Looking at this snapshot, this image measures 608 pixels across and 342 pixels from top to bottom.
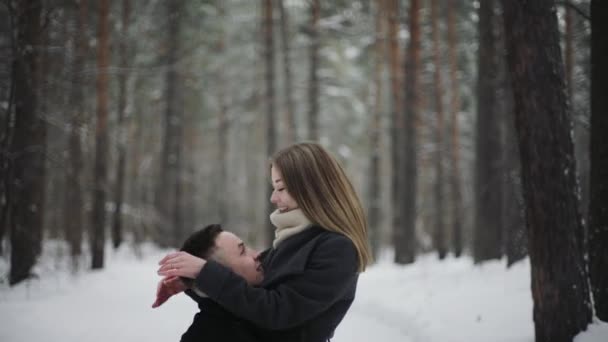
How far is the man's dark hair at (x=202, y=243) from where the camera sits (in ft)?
7.84

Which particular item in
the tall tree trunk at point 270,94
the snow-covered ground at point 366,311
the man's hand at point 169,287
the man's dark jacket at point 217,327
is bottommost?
the snow-covered ground at point 366,311

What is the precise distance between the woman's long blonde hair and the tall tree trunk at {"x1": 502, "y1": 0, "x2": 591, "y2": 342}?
2622 mm

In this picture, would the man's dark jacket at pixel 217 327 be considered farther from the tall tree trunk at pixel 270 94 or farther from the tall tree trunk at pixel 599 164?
the tall tree trunk at pixel 270 94

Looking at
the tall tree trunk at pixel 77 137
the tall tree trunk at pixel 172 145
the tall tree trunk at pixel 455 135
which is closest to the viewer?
the tall tree trunk at pixel 77 137

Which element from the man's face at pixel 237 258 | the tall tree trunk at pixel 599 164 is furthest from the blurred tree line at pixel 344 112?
the man's face at pixel 237 258

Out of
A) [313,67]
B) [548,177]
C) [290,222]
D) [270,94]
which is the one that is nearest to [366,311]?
[548,177]

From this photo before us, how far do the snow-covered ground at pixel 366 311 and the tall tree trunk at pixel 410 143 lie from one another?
11.3 feet

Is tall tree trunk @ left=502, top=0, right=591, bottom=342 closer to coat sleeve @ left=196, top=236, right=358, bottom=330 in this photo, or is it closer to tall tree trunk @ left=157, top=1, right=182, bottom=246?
coat sleeve @ left=196, top=236, right=358, bottom=330

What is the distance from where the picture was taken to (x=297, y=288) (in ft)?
7.09

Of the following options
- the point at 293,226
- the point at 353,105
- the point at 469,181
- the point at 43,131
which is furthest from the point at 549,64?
the point at 469,181

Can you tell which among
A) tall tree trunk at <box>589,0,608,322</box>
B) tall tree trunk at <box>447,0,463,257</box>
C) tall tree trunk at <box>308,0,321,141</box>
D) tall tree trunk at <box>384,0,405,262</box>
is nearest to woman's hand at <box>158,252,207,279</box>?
tall tree trunk at <box>589,0,608,322</box>

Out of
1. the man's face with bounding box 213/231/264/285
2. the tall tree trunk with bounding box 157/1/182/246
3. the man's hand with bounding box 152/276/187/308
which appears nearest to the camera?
the man's hand with bounding box 152/276/187/308

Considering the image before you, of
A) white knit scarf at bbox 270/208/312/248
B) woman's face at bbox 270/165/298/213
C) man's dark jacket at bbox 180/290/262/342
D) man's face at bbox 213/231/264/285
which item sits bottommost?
man's dark jacket at bbox 180/290/262/342

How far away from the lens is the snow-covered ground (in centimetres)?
572
